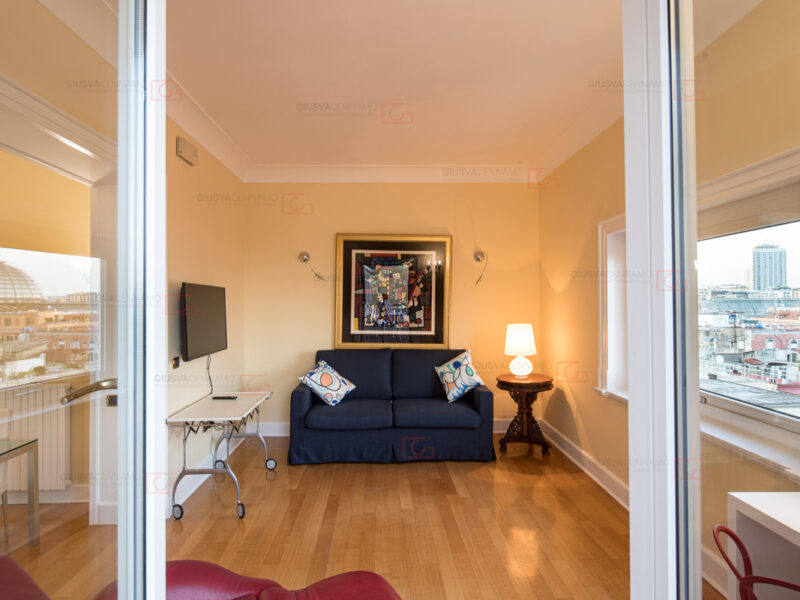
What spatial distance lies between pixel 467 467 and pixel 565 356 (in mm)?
1369

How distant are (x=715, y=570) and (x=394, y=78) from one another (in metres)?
2.90

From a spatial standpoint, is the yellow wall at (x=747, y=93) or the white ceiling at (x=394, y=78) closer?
the yellow wall at (x=747, y=93)

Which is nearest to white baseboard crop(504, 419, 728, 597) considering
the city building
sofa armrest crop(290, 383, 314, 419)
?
the city building

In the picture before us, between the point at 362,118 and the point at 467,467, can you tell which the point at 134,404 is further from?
the point at 467,467

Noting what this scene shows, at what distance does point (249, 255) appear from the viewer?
181 inches

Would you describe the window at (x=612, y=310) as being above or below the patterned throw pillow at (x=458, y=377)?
above

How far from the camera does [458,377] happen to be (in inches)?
160

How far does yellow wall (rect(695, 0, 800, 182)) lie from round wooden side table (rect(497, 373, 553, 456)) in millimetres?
3314

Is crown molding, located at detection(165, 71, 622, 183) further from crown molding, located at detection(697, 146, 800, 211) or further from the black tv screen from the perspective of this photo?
crown molding, located at detection(697, 146, 800, 211)

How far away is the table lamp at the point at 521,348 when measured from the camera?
402 cm

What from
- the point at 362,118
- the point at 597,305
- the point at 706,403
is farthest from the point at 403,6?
the point at 597,305

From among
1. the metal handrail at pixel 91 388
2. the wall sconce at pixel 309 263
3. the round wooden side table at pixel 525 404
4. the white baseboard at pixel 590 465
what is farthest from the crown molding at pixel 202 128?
the white baseboard at pixel 590 465

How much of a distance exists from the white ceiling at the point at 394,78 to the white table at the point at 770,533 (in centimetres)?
228

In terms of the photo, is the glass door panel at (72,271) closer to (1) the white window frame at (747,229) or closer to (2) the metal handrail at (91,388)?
(2) the metal handrail at (91,388)
